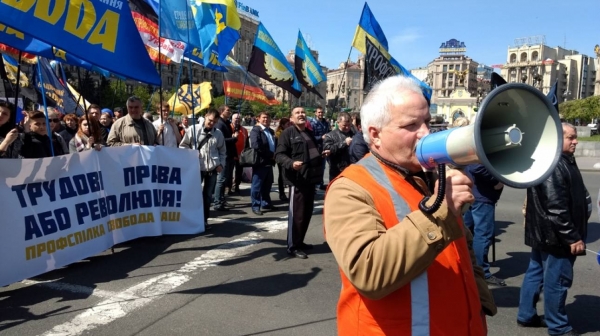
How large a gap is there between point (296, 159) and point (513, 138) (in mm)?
4958

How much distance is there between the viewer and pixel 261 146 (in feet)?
29.5

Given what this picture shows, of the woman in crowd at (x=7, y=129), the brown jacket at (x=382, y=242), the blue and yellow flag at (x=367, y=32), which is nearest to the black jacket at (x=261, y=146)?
the blue and yellow flag at (x=367, y=32)

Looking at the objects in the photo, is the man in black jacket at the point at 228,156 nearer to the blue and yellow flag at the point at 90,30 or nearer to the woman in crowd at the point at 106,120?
the woman in crowd at the point at 106,120

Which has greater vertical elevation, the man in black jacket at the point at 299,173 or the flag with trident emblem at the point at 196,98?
the flag with trident emblem at the point at 196,98

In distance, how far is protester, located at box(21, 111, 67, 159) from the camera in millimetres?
5367

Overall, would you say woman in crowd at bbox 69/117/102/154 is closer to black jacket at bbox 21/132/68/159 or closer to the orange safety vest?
black jacket at bbox 21/132/68/159

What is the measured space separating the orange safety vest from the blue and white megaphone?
24 cm

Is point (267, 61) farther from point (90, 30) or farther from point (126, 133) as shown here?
point (90, 30)

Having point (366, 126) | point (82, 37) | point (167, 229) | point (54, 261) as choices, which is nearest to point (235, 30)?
point (167, 229)

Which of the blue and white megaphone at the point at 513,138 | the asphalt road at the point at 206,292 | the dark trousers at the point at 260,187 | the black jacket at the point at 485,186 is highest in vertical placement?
the blue and white megaphone at the point at 513,138

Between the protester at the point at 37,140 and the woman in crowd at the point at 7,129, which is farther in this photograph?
the protester at the point at 37,140

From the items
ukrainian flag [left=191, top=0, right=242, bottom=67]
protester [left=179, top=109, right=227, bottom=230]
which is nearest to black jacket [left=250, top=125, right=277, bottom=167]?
protester [left=179, top=109, right=227, bottom=230]

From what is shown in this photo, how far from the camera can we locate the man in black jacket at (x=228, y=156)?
28.8 ft

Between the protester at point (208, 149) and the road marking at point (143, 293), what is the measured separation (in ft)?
4.76
